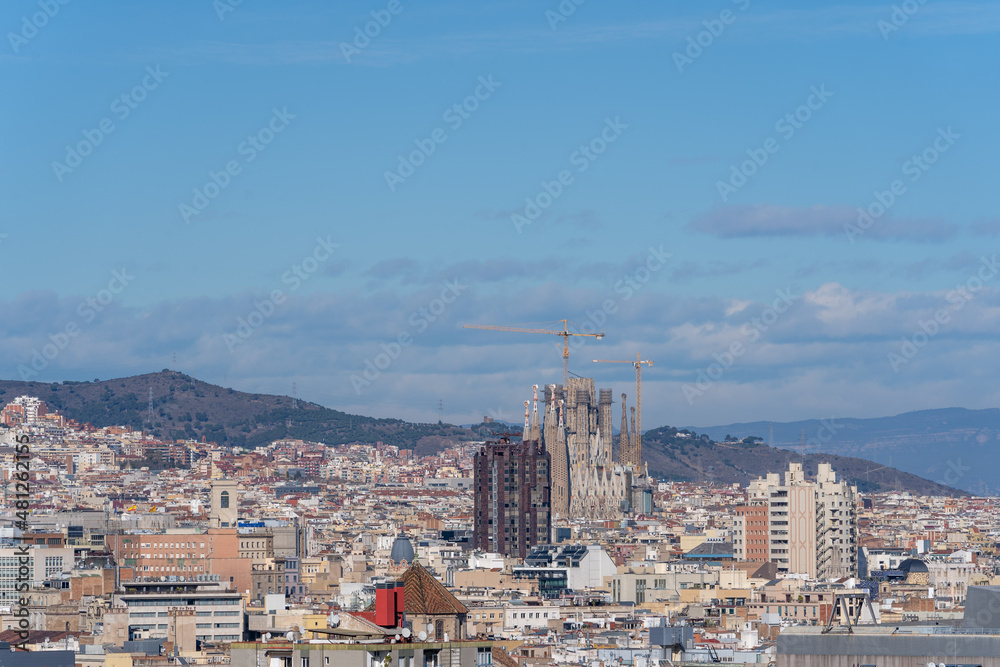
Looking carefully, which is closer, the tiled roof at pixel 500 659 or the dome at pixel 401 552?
the tiled roof at pixel 500 659

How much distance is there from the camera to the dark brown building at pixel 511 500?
171 metres

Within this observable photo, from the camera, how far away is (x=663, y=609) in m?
109

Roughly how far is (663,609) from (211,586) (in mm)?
24106

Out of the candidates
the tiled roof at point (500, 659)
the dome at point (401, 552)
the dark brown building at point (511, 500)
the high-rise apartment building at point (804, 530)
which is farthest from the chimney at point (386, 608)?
the dark brown building at point (511, 500)

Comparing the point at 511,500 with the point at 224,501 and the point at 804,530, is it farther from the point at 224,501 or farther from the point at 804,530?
the point at 224,501

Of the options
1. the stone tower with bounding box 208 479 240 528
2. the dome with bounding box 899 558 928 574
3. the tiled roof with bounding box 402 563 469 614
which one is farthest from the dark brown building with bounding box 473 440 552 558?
the tiled roof with bounding box 402 563 469 614

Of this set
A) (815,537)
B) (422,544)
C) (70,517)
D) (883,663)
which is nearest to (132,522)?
(70,517)

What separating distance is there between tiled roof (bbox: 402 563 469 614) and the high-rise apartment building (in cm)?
8377

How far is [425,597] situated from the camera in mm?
62500

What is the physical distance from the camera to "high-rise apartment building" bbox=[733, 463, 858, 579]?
483 ft

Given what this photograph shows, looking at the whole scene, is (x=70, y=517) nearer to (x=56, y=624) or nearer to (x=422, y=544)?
(x=422, y=544)

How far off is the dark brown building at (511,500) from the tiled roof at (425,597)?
106 m

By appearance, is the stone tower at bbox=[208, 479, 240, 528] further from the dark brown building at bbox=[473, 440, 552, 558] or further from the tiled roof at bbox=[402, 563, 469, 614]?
the tiled roof at bbox=[402, 563, 469, 614]

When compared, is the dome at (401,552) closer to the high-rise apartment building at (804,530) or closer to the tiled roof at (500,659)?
the high-rise apartment building at (804,530)
